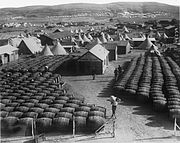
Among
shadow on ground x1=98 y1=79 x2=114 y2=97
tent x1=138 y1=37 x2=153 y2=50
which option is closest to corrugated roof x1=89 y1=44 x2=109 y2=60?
shadow on ground x1=98 y1=79 x2=114 y2=97

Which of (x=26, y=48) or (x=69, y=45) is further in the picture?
(x=69, y=45)

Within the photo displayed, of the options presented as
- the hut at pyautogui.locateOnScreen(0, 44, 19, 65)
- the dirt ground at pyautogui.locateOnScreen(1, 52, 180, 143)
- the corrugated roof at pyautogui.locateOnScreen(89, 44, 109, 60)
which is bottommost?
the dirt ground at pyautogui.locateOnScreen(1, 52, 180, 143)

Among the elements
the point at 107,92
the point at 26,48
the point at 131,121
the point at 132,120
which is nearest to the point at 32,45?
the point at 26,48

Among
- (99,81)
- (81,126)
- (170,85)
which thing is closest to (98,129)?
(81,126)

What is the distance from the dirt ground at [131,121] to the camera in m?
18.2

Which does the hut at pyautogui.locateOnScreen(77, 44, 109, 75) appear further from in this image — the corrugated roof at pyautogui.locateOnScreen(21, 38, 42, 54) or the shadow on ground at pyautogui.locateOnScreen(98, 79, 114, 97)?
the corrugated roof at pyautogui.locateOnScreen(21, 38, 42, 54)

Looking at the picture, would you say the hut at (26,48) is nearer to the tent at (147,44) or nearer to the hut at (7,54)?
the hut at (7,54)

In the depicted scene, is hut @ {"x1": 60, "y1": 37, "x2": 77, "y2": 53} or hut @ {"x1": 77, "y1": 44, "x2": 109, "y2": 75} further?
hut @ {"x1": 60, "y1": 37, "x2": 77, "y2": 53}

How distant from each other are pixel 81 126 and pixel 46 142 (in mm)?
2794

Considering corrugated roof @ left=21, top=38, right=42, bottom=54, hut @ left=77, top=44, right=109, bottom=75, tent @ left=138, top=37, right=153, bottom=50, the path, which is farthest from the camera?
tent @ left=138, top=37, right=153, bottom=50

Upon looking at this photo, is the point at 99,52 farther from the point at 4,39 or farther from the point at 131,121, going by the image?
the point at 4,39

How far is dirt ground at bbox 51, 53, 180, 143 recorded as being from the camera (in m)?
18.2

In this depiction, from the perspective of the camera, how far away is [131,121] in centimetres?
2114

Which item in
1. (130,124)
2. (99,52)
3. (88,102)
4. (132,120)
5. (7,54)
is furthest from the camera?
(7,54)
